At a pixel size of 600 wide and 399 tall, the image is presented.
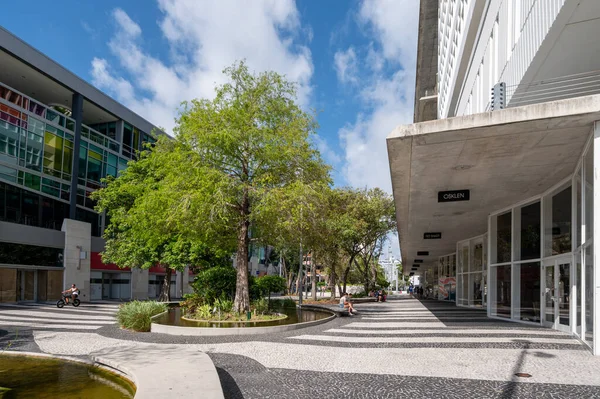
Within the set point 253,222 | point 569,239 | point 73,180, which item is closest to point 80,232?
point 73,180

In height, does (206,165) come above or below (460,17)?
below

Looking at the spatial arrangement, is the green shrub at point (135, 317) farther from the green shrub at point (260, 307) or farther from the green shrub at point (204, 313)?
the green shrub at point (260, 307)

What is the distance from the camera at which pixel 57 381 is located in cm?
828

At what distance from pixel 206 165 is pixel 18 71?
21.4 m

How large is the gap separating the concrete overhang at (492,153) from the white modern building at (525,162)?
0.03m

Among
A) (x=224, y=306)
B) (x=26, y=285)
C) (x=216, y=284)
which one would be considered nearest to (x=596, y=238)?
(x=224, y=306)

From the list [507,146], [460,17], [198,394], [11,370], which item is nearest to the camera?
[198,394]

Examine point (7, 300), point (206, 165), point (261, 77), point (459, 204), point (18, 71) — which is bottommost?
Result: point (7, 300)

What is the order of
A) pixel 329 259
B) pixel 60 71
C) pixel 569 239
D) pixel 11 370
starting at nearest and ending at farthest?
pixel 11 370 < pixel 569 239 < pixel 60 71 < pixel 329 259

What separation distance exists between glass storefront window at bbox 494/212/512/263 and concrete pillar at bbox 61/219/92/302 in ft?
92.2

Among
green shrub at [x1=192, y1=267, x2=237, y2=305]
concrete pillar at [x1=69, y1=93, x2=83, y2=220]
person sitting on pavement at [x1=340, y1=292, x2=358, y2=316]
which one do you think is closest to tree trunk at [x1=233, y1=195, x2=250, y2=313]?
green shrub at [x1=192, y1=267, x2=237, y2=305]

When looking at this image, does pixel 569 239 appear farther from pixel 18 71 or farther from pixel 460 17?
pixel 18 71

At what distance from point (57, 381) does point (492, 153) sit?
10281 mm

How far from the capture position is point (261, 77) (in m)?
18.8
